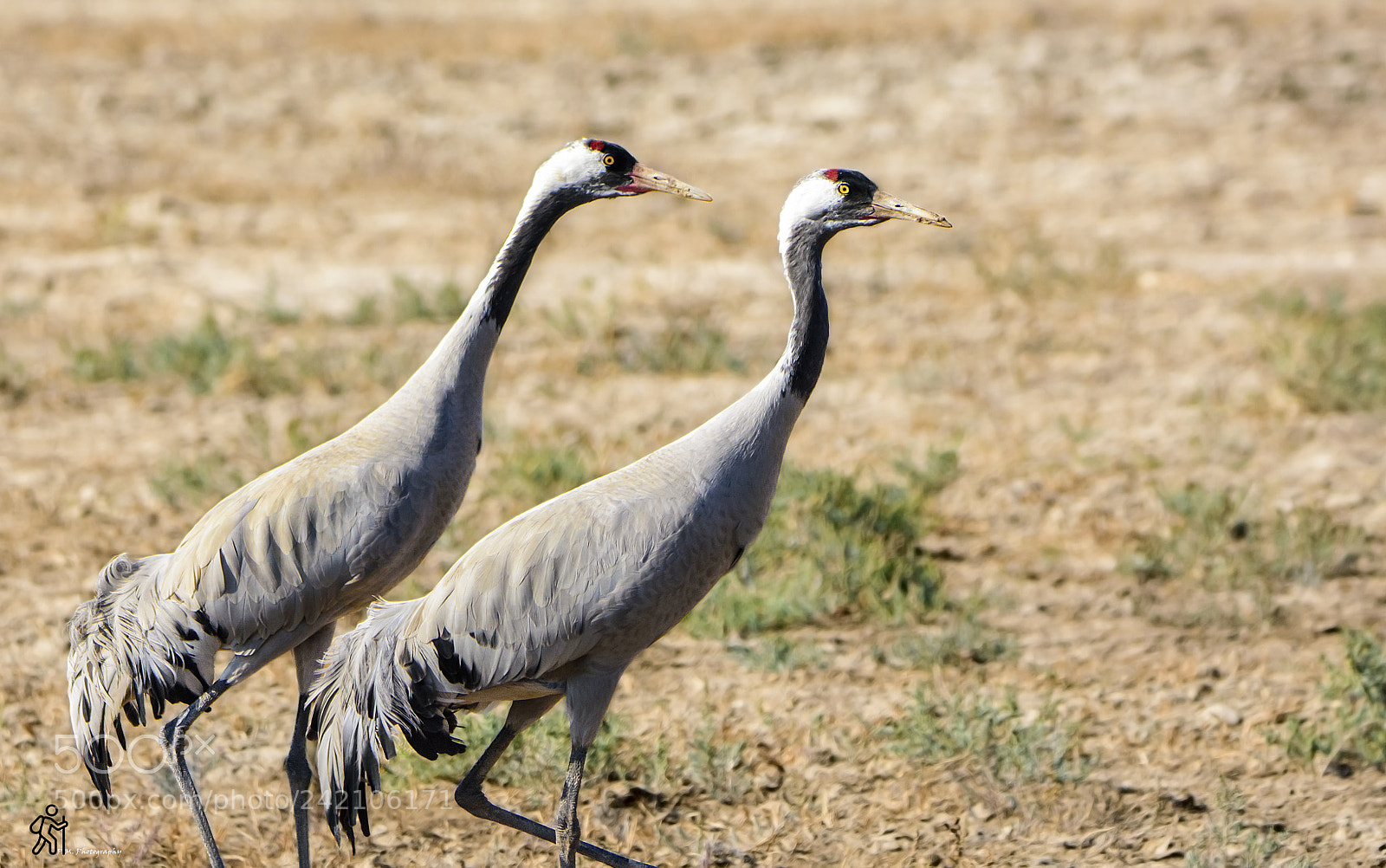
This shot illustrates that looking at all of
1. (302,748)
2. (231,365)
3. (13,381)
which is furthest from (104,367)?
(302,748)

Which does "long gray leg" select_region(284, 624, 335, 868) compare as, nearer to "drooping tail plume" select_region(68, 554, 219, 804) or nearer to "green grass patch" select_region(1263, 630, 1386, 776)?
"drooping tail plume" select_region(68, 554, 219, 804)

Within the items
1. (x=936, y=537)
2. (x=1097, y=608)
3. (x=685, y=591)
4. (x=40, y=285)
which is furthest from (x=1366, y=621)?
(x=40, y=285)

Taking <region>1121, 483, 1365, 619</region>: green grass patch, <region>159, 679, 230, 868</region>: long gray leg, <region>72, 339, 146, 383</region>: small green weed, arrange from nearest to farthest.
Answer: <region>159, 679, 230, 868</region>: long gray leg, <region>1121, 483, 1365, 619</region>: green grass patch, <region>72, 339, 146, 383</region>: small green weed

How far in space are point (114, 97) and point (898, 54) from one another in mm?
8171

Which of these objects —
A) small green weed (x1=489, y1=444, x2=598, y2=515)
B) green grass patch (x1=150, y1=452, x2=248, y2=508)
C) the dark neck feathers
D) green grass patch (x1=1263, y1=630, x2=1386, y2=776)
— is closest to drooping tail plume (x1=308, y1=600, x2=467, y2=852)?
the dark neck feathers

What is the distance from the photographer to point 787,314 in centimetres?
1042

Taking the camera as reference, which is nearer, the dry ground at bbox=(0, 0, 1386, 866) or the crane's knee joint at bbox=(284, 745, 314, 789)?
the crane's knee joint at bbox=(284, 745, 314, 789)

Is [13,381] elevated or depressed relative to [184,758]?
elevated

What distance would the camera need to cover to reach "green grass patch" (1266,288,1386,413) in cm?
837

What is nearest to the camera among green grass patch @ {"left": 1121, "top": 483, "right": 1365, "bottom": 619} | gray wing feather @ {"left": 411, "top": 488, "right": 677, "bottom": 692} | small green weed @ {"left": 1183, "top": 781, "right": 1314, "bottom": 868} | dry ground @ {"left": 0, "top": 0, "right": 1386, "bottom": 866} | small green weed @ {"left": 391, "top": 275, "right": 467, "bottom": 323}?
gray wing feather @ {"left": 411, "top": 488, "right": 677, "bottom": 692}

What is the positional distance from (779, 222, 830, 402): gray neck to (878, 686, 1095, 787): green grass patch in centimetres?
141

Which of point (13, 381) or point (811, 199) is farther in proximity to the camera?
point (13, 381)

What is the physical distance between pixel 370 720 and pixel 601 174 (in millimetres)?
1677

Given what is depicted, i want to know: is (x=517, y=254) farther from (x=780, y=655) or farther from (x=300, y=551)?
(x=780, y=655)
